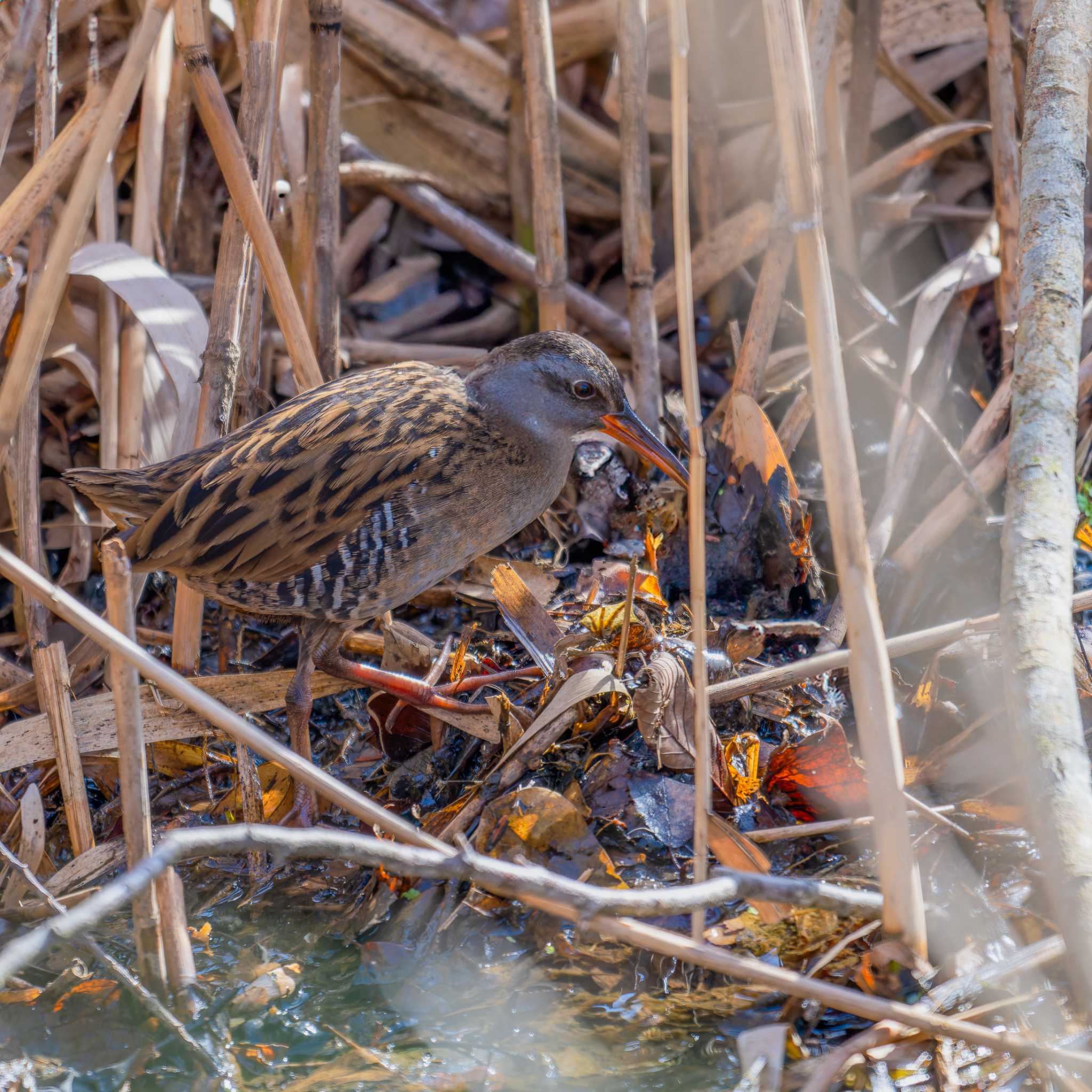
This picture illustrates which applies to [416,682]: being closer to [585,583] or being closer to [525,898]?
[585,583]

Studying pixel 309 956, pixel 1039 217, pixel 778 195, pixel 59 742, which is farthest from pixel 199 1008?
pixel 778 195

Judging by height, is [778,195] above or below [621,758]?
above

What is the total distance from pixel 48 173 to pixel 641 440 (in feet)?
5.21

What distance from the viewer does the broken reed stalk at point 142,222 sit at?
3.37 m

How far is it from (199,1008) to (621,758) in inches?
42.5

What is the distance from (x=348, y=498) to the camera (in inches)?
117

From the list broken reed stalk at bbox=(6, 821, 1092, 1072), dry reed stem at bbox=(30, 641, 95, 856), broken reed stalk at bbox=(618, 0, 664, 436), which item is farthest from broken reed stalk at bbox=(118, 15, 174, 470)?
broken reed stalk at bbox=(6, 821, 1092, 1072)

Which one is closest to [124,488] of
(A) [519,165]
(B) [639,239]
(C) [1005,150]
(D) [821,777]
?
(B) [639,239]

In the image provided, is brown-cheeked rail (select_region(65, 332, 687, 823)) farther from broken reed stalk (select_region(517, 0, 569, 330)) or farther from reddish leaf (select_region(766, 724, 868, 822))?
reddish leaf (select_region(766, 724, 868, 822))

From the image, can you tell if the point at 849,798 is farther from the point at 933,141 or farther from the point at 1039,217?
the point at 933,141

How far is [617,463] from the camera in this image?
3.87 metres

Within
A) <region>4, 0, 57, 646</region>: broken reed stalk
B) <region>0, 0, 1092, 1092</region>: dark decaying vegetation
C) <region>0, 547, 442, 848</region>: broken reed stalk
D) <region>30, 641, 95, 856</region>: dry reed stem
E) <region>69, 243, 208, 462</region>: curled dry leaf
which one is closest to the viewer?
<region>0, 547, 442, 848</region>: broken reed stalk

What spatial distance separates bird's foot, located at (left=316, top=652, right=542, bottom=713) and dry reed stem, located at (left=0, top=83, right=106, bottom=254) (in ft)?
4.24

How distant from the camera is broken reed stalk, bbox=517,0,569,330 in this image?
3404 mm
